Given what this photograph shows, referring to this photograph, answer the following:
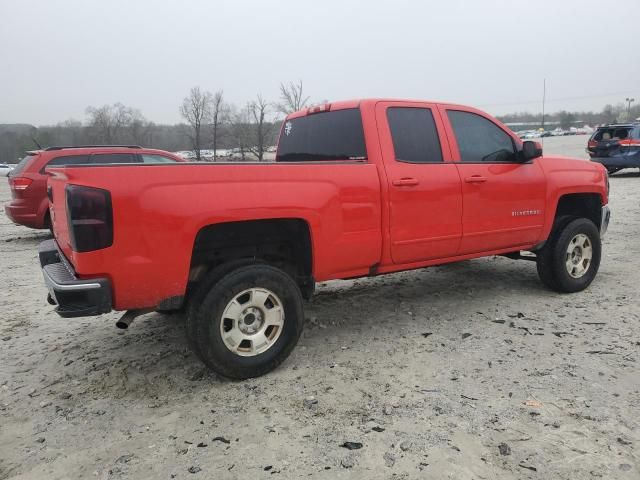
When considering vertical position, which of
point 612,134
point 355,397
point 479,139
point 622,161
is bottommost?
point 355,397

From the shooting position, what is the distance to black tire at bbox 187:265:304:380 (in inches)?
127

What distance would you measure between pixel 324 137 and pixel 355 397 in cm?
230

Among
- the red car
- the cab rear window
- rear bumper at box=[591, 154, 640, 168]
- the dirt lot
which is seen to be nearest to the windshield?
the red car

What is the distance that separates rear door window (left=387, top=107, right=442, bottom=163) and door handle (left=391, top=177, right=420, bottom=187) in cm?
18

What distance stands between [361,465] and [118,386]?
73.3 inches

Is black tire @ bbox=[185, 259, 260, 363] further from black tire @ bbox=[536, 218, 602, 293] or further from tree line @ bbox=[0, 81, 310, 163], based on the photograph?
tree line @ bbox=[0, 81, 310, 163]

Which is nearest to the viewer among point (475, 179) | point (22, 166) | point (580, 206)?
point (475, 179)

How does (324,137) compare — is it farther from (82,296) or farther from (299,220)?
(82,296)

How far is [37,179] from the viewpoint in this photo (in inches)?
345

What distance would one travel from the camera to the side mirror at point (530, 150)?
4.66 meters

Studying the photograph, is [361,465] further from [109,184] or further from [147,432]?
[109,184]

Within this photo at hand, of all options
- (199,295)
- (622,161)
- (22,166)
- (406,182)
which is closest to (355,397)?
(199,295)

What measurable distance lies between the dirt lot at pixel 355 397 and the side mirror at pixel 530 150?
1.46m

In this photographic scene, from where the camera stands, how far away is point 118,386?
346cm
